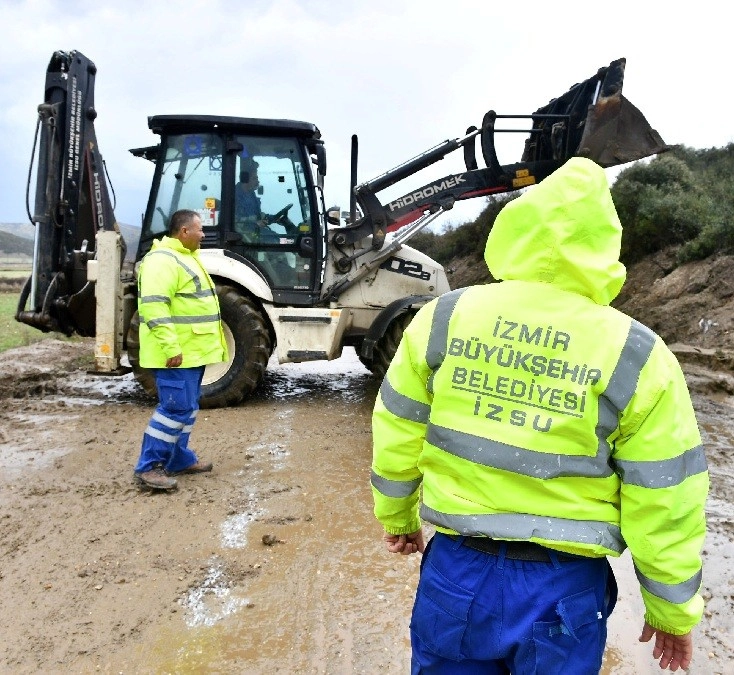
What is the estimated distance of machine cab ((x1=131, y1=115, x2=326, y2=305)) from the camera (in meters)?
7.17

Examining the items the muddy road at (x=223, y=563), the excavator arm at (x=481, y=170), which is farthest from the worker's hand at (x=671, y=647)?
the excavator arm at (x=481, y=170)

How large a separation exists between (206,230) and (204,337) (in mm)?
2836

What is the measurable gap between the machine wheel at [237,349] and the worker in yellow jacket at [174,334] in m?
2.25

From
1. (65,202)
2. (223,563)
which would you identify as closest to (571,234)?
(223,563)

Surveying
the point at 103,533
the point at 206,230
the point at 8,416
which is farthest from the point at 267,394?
the point at 103,533

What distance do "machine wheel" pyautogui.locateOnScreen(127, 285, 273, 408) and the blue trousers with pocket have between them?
18.3 ft

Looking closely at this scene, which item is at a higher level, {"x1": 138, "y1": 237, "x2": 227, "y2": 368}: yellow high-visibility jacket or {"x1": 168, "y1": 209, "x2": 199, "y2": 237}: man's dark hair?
{"x1": 168, "y1": 209, "x2": 199, "y2": 237}: man's dark hair

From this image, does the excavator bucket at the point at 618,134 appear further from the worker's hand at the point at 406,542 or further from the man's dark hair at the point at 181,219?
the worker's hand at the point at 406,542

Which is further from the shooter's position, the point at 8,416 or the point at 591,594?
the point at 8,416

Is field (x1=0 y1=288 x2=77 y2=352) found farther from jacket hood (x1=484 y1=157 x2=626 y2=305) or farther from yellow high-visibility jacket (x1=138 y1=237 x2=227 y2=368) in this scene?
jacket hood (x1=484 y1=157 x2=626 y2=305)

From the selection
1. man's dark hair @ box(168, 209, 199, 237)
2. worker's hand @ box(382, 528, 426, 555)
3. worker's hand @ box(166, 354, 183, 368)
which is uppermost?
man's dark hair @ box(168, 209, 199, 237)

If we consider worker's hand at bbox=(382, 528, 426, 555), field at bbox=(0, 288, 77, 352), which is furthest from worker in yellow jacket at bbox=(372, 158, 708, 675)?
field at bbox=(0, 288, 77, 352)

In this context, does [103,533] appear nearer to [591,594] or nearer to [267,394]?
[591,594]

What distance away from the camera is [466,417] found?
1.73 meters
